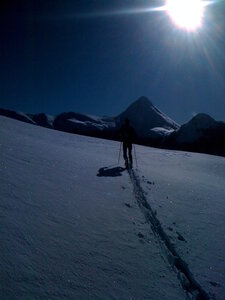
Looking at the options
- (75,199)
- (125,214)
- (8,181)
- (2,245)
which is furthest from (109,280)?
(8,181)

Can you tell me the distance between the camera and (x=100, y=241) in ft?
17.7

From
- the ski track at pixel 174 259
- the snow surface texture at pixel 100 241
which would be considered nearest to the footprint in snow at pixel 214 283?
the snow surface texture at pixel 100 241

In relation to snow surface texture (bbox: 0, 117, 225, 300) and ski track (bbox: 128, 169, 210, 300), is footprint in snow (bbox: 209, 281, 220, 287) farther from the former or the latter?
ski track (bbox: 128, 169, 210, 300)

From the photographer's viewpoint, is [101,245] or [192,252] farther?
[192,252]

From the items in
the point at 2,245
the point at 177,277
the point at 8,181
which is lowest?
the point at 177,277

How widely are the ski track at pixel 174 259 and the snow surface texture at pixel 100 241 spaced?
0.02 meters

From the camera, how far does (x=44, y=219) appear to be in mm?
5625

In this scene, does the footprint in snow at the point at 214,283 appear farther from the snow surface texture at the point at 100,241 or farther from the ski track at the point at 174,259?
the ski track at the point at 174,259

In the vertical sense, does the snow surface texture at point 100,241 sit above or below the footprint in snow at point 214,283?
above

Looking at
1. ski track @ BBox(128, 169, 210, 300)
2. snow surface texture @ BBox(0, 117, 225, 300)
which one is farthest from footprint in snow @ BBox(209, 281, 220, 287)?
ski track @ BBox(128, 169, 210, 300)

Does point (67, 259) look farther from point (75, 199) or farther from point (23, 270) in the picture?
point (75, 199)

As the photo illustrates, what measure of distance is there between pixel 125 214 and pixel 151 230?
36.4 inches

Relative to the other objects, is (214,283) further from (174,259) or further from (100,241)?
(100,241)

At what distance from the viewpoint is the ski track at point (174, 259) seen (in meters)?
4.55
